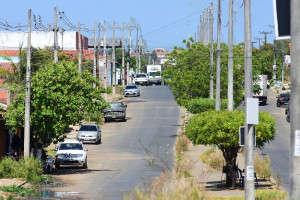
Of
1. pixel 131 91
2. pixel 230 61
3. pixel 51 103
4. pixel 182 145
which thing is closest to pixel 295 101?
pixel 230 61

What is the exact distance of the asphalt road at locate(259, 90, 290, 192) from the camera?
33.0 m

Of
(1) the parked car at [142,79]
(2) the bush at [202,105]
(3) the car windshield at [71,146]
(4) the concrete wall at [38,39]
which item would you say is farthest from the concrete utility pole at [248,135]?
(1) the parked car at [142,79]

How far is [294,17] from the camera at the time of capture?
10398 mm

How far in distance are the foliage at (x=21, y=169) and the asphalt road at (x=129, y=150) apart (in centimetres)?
144

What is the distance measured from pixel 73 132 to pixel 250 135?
37773 mm

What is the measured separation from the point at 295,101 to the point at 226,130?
14.6 meters

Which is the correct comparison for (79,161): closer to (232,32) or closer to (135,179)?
(135,179)

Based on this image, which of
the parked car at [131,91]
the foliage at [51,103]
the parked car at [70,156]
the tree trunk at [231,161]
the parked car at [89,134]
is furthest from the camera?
the parked car at [131,91]

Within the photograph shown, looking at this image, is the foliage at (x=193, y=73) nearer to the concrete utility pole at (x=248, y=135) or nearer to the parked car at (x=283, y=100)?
the parked car at (x=283, y=100)

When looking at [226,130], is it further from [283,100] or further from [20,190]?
[283,100]

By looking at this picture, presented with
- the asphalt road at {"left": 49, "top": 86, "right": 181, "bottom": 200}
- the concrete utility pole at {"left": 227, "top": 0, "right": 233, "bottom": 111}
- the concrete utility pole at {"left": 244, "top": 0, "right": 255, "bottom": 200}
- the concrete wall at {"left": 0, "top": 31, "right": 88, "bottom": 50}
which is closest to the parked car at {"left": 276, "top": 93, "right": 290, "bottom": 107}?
the asphalt road at {"left": 49, "top": 86, "right": 181, "bottom": 200}

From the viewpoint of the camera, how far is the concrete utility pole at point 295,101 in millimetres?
10328

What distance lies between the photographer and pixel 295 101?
34.2 feet

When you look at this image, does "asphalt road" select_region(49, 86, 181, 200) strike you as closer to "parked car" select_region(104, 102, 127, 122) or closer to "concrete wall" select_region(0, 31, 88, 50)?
"parked car" select_region(104, 102, 127, 122)
